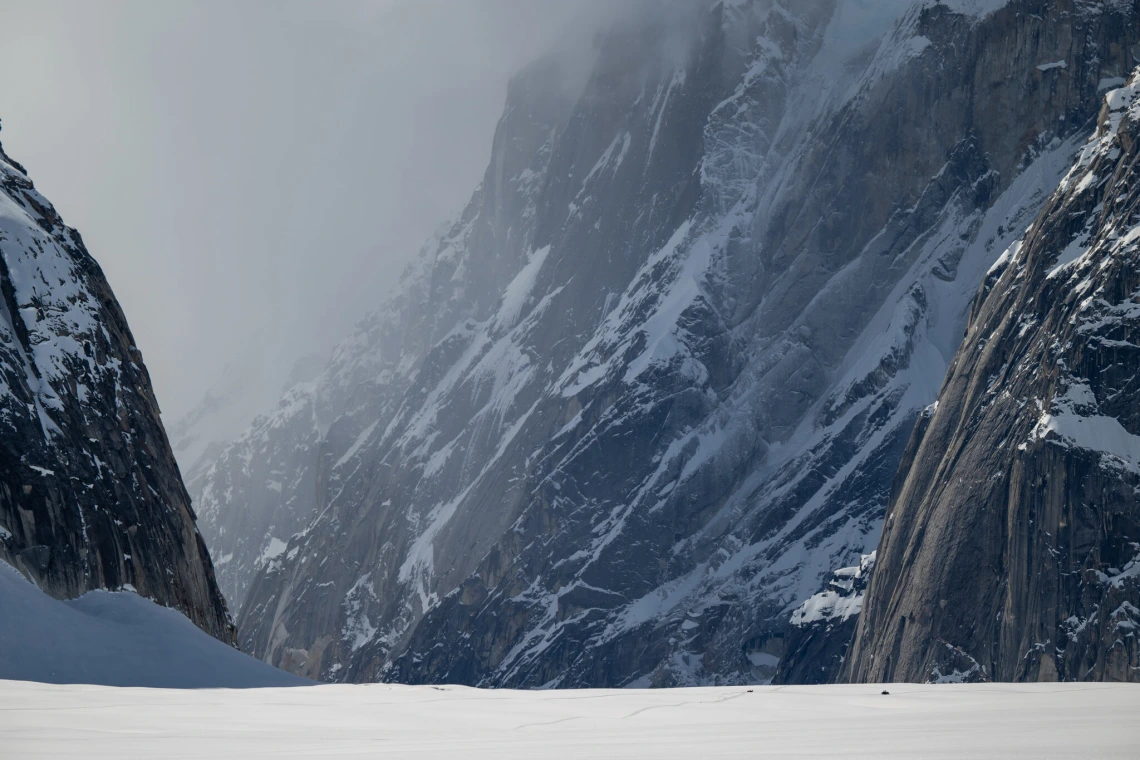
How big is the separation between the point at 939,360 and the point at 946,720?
143 m

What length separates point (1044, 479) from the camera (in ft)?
295

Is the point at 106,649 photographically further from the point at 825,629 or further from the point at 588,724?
the point at 825,629

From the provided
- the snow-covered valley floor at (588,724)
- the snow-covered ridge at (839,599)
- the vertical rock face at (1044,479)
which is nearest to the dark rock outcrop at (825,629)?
the snow-covered ridge at (839,599)

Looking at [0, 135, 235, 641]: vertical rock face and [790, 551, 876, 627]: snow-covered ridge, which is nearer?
[0, 135, 235, 641]: vertical rock face

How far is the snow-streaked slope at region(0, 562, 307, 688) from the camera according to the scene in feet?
102

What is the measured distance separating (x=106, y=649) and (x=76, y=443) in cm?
1436

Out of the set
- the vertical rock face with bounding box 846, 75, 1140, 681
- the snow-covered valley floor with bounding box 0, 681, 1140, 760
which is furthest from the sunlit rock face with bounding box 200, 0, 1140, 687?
the snow-covered valley floor with bounding box 0, 681, 1140, 760

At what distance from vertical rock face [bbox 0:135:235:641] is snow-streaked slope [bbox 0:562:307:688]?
4151 millimetres

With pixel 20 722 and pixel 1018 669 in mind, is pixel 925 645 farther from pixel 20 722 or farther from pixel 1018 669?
pixel 20 722

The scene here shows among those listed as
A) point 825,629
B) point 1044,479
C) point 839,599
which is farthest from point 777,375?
point 1044,479

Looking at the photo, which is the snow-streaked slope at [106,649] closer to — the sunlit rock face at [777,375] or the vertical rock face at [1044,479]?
the vertical rock face at [1044,479]

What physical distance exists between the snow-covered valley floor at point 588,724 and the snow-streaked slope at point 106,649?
1355 cm

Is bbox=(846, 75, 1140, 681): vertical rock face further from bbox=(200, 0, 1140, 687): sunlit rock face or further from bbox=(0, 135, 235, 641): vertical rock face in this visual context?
bbox=(0, 135, 235, 641): vertical rock face

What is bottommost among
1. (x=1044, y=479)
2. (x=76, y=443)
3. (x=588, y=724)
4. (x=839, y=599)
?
(x=839, y=599)
